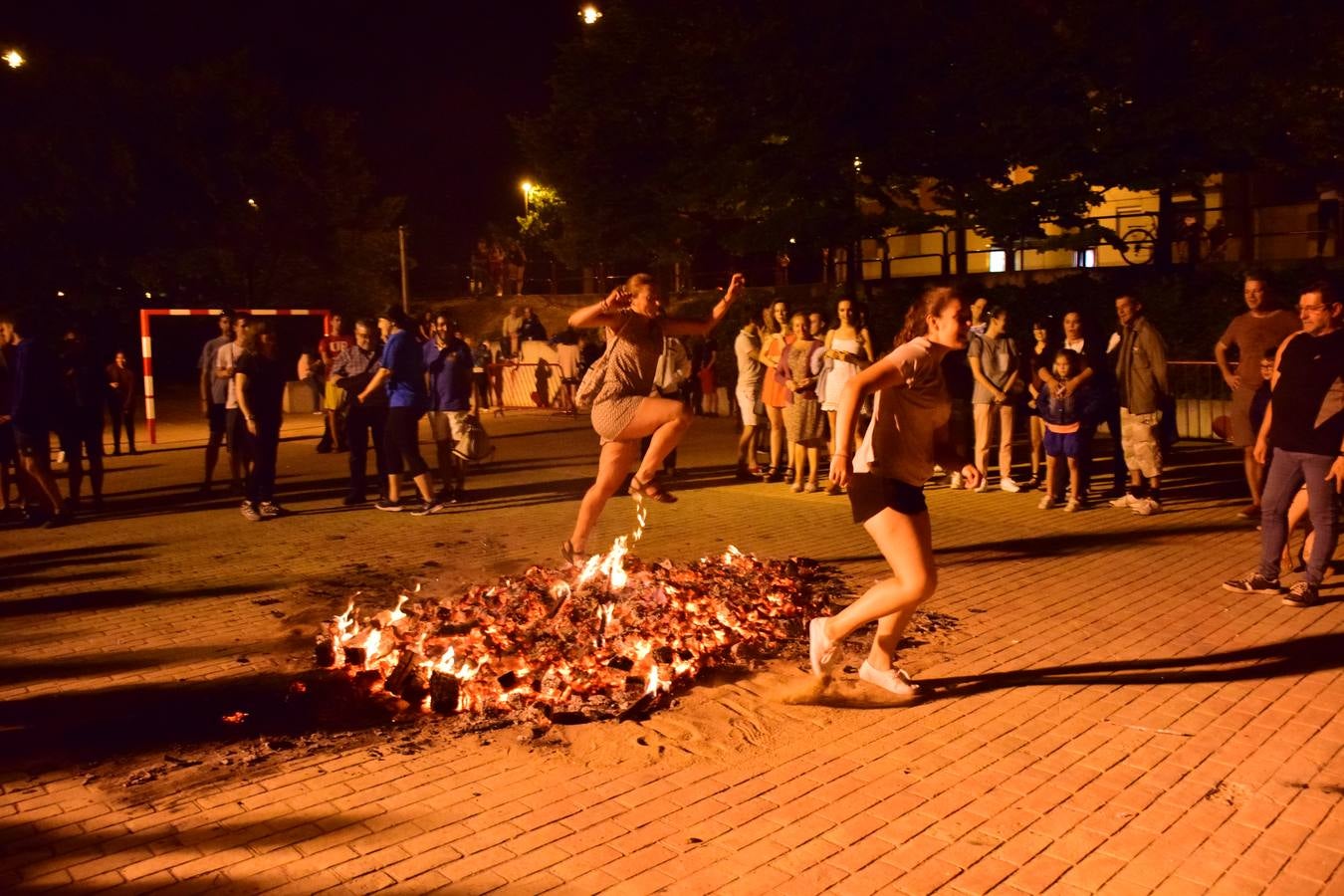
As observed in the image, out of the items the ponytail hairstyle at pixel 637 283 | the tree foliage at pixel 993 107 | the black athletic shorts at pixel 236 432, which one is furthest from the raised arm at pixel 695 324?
the tree foliage at pixel 993 107

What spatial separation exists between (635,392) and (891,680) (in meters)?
2.70

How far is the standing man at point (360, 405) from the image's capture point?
1163 centimetres

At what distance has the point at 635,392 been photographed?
7.36 m

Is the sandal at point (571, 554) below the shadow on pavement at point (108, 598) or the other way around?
the other way around

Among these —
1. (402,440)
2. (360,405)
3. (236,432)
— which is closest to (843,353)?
(402,440)

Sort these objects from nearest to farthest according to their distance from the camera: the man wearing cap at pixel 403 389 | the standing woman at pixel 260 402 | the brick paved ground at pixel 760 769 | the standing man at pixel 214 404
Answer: the brick paved ground at pixel 760 769 → the standing woman at pixel 260 402 → the man wearing cap at pixel 403 389 → the standing man at pixel 214 404

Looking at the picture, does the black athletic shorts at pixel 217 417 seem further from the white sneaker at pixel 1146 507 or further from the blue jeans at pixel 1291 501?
the blue jeans at pixel 1291 501

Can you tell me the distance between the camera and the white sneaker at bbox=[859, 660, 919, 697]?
5484mm

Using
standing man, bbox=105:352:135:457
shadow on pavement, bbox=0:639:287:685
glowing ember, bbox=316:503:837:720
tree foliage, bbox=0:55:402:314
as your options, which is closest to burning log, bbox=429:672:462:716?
glowing ember, bbox=316:503:837:720

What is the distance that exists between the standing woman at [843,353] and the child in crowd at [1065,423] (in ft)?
5.78

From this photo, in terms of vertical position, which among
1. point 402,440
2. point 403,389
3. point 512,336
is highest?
point 512,336

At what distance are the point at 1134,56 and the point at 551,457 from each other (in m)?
11.6

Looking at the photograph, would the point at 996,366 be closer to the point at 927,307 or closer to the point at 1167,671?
the point at 1167,671

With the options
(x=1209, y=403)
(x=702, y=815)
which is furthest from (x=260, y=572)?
(x=1209, y=403)
